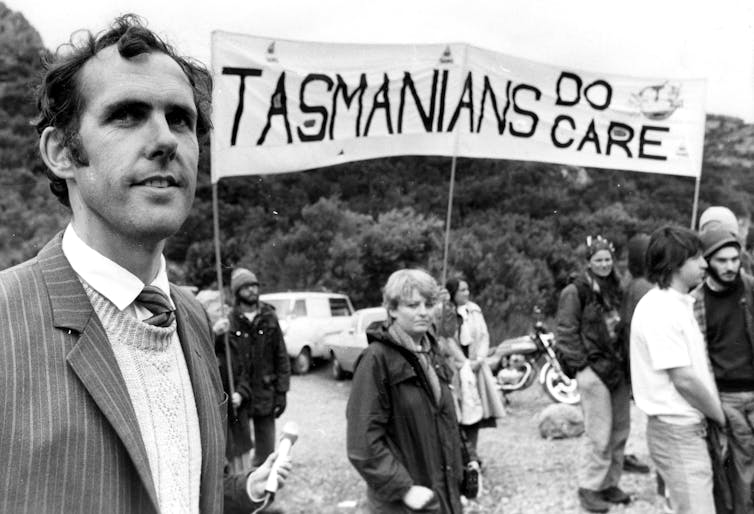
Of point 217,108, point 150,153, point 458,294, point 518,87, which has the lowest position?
point 458,294

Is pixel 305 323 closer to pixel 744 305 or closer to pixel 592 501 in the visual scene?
pixel 592 501

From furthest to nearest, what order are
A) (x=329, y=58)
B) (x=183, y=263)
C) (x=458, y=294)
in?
(x=183, y=263) < (x=458, y=294) < (x=329, y=58)

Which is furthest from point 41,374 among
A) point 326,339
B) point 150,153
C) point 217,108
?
point 326,339

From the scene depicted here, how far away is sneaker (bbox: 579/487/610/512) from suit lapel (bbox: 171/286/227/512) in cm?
450

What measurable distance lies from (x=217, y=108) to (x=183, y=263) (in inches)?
750

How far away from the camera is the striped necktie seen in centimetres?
142

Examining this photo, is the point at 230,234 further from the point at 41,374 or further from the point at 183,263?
the point at 41,374

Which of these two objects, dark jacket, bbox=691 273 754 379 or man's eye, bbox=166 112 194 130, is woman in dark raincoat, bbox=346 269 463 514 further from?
man's eye, bbox=166 112 194 130

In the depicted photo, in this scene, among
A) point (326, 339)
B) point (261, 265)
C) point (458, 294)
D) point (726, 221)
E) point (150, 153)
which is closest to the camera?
point (150, 153)

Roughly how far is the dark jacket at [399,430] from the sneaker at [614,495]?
8.30 feet

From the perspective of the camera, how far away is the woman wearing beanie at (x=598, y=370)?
547cm

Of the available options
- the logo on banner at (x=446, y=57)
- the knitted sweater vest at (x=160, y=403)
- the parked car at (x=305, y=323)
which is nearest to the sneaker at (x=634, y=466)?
the logo on banner at (x=446, y=57)

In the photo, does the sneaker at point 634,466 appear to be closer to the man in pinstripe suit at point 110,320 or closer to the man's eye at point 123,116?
the man in pinstripe suit at point 110,320

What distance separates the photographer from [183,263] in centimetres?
2338
